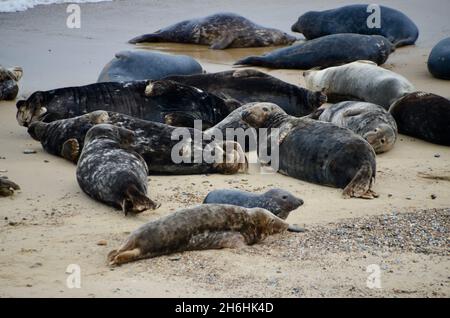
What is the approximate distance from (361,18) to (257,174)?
24.3ft

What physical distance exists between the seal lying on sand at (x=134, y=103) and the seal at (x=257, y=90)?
1.83 ft

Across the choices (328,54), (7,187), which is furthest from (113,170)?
(328,54)

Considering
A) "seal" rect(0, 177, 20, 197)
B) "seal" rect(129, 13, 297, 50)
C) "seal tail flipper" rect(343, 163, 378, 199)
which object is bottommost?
"seal" rect(129, 13, 297, 50)

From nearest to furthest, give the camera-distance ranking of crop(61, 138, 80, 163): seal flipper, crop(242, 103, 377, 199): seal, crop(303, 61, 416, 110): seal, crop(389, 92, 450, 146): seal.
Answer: crop(242, 103, 377, 199): seal < crop(61, 138, 80, 163): seal flipper < crop(389, 92, 450, 146): seal < crop(303, 61, 416, 110): seal

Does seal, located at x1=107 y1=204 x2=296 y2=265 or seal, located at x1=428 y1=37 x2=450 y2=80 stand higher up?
seal, located at x1=107 y1=204 x2=296 y2=265

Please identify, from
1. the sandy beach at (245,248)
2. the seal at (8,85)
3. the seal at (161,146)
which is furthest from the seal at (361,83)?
the seal at (8,85)

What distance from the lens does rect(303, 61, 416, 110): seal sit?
9678 millimetres

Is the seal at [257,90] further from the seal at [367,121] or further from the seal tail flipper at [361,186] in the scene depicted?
the seal tail flipper at [361,186]

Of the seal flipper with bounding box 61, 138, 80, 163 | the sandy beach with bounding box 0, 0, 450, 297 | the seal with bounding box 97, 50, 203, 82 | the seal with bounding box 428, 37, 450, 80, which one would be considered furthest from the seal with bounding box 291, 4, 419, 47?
the seal flipper with bounding box 61, 138, 80, 163

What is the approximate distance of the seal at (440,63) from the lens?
11.2 m

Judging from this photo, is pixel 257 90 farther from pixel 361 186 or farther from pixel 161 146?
pixel 361 186

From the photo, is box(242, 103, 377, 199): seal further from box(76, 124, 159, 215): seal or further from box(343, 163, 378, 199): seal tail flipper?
box(76, 124, 159, 215): seal
